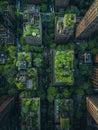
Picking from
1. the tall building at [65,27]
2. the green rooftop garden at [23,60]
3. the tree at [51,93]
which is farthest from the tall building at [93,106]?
the green rooftop garden at [23,60]

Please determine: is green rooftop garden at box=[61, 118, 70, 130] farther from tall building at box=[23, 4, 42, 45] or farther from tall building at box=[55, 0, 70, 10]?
tall building at box=[55, 0, 70, 10]

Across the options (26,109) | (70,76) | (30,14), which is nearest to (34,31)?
(30,14)

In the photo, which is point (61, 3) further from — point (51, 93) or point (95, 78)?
point (51, 93)

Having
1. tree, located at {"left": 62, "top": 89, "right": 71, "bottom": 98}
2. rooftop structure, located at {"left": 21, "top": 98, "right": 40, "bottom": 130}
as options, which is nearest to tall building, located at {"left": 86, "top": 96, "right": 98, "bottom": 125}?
tree, located at {"left": 62, "top": 89, "right": 71, "bottom": 98}

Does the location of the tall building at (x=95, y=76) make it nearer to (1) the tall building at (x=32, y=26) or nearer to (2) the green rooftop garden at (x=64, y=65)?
(2) the green rooftop garden at (x=64, y=65)

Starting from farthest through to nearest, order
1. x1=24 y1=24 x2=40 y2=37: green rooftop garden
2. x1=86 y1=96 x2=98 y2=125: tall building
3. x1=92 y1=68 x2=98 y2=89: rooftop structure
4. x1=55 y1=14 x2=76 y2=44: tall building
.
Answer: x1=92 y1=68 x2=98 y2=89: rooftop structure, x1=24 y1=24 x2=40 y2=37: green rooftop garden, x1=86 y1=96 x2=98 y2=125: tall building, x1=55 y1=14 x2=76 y2=44: tall building

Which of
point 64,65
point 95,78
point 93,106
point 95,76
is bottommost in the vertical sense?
point 93,106

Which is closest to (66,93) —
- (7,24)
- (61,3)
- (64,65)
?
(64,65)
